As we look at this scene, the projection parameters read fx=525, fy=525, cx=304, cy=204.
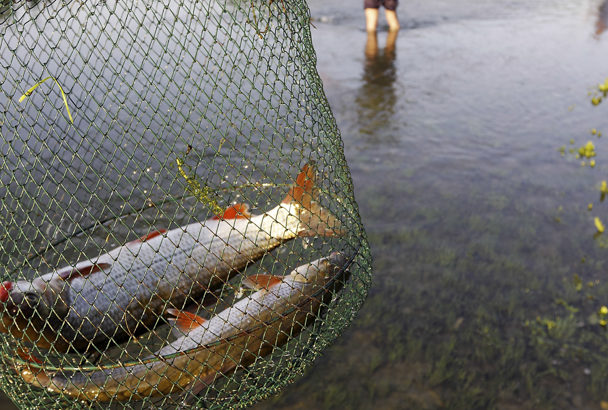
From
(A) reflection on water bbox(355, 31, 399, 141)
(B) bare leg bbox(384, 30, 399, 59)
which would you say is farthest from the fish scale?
(B) bare leg bbox(384, 30, 399, 59)

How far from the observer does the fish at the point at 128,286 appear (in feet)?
9.95

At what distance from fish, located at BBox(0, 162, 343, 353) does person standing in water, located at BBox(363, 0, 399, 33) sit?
9949 millimetres

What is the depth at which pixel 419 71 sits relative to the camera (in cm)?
1024

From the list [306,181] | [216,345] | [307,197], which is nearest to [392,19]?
[307,197]

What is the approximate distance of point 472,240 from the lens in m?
4.83

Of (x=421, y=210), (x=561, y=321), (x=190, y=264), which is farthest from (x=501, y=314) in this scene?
(x=190, y=264)

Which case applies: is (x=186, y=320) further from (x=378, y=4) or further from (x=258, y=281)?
(x=378, y=4)

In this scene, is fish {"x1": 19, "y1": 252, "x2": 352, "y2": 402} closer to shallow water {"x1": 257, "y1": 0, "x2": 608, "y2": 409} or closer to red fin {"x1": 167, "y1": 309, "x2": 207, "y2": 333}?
Result: red fin {"x1": 167, "y1": 309, "x2": 207, "y2": 333}

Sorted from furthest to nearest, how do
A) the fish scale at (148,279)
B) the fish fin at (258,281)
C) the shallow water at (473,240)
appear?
the shallow water at (473,240) < the fish scale at (148,279) < the fish fin at (258,281)

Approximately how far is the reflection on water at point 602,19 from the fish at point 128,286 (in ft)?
40.2

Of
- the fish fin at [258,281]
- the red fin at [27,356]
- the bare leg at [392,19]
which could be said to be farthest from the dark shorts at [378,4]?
the red fin at [27,356]

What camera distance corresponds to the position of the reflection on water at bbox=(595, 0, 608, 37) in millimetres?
13039

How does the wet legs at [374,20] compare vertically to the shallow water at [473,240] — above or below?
above

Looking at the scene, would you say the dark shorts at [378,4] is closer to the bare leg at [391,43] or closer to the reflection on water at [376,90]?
the bare leg at [391,43]
